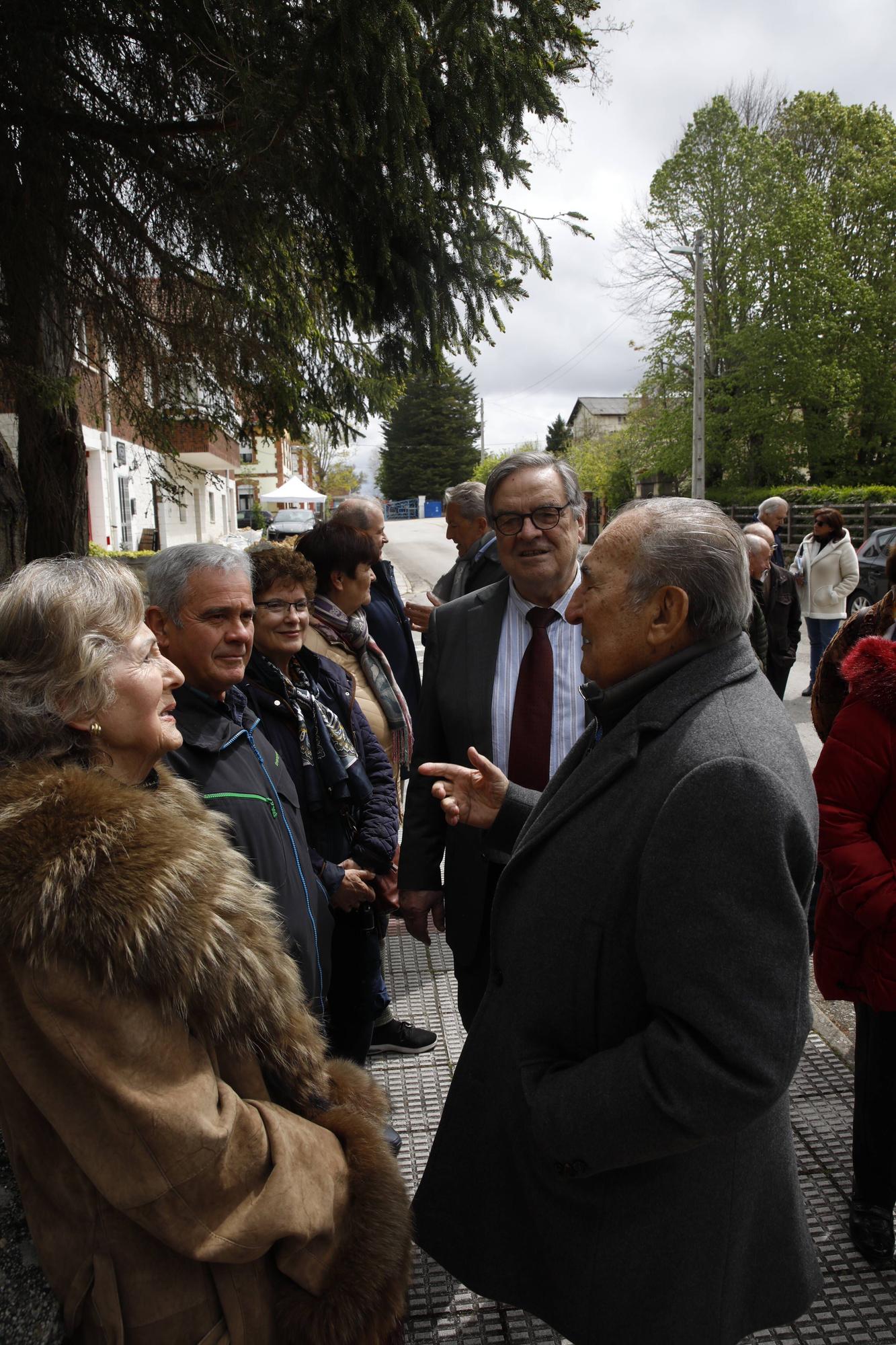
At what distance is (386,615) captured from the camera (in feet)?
16.4

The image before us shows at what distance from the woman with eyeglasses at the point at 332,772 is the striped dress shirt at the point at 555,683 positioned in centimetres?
60

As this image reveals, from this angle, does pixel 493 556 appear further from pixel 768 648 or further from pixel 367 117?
pixel 768 648

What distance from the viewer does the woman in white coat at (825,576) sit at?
9.26 meters

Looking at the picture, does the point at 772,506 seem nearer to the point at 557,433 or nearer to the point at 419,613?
the point at 419,613

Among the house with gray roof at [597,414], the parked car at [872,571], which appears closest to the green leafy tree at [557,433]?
the house with gray roof at [597,414]

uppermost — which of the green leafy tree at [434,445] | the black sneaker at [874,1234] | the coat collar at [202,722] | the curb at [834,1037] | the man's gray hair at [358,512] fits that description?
the green leafy tree at [434,445]

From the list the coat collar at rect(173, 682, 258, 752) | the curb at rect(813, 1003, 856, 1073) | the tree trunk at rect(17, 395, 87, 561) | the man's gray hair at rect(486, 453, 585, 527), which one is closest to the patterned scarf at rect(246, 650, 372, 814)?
the coat collar at rect(173, 682, 258, 752)

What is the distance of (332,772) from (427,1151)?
1372mm

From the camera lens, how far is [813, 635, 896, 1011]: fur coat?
7.61 ft

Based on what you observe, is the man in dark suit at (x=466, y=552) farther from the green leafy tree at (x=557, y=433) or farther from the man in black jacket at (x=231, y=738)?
the green leafy tree at (x=557, y=433)

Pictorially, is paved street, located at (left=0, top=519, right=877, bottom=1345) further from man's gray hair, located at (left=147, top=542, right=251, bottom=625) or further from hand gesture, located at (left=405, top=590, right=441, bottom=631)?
hand gesture, located at (left=405, top=590, right=441, bottom=631)

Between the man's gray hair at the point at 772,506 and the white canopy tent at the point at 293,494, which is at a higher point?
the white canopy tent at the point at 293,494

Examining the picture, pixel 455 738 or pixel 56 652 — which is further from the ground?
pixel 56 652

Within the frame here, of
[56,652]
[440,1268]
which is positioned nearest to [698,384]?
[440,1268]
